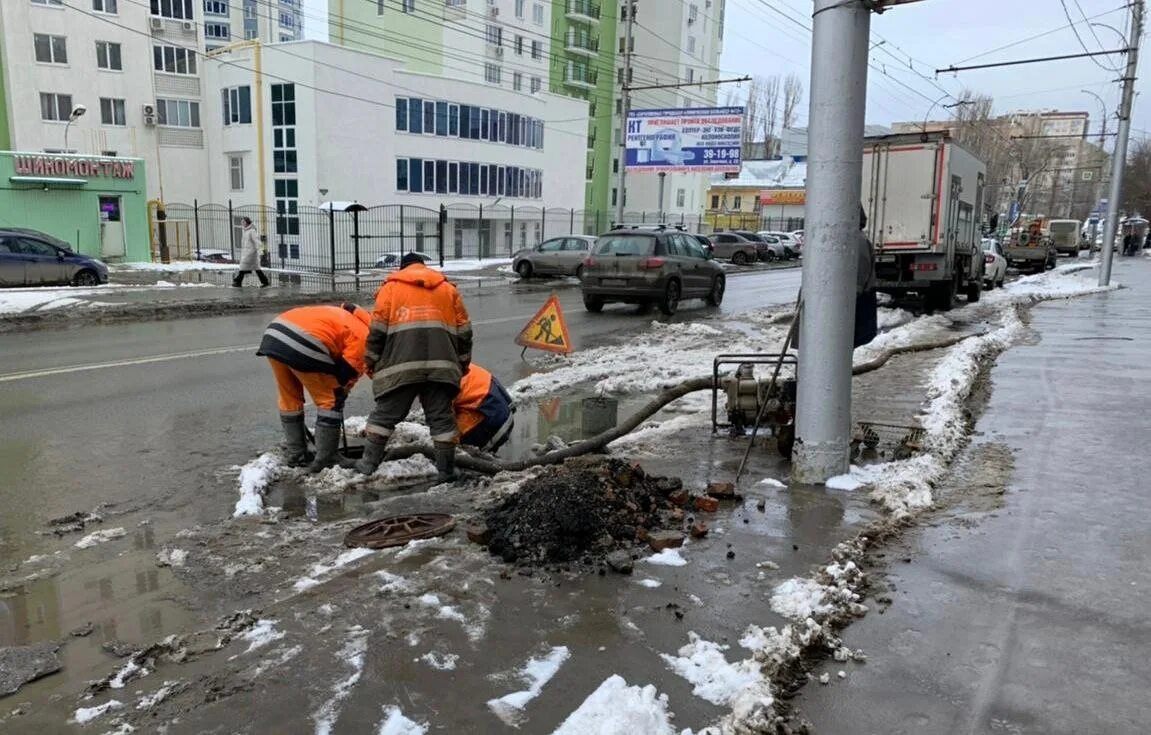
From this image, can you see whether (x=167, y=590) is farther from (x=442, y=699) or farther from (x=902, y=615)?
(x=902, y=615)

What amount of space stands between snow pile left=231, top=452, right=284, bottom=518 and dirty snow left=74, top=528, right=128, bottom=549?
2.00 feet

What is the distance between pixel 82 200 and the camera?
93.3 ft

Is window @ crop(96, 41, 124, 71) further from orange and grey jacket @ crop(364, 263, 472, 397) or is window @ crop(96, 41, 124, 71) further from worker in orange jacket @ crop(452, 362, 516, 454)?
orange and grey jacket @ crop(364, 263, 472, 397)

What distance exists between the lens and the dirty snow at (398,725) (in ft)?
9.07

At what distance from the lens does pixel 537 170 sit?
52219 mm

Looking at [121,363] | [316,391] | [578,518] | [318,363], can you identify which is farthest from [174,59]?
[578,518]

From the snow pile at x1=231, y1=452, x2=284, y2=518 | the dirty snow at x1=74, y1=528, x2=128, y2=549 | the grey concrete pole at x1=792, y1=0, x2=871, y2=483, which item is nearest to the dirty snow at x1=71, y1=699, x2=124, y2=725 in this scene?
the dirty snow at x1=74, y1=528, x2=128, y2=549

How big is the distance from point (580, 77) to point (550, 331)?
6314 cm

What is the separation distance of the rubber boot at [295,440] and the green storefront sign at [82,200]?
26835mm

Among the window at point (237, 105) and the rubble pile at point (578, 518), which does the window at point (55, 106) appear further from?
the rubble pile at point (578, 518)

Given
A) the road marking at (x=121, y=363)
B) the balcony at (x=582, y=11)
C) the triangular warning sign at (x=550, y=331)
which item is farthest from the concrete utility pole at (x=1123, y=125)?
the balcony at (x=582, y=11)

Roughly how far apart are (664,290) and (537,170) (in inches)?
1472

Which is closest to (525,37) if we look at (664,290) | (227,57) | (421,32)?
(421,32)

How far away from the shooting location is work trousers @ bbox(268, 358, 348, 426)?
5.71 metres
